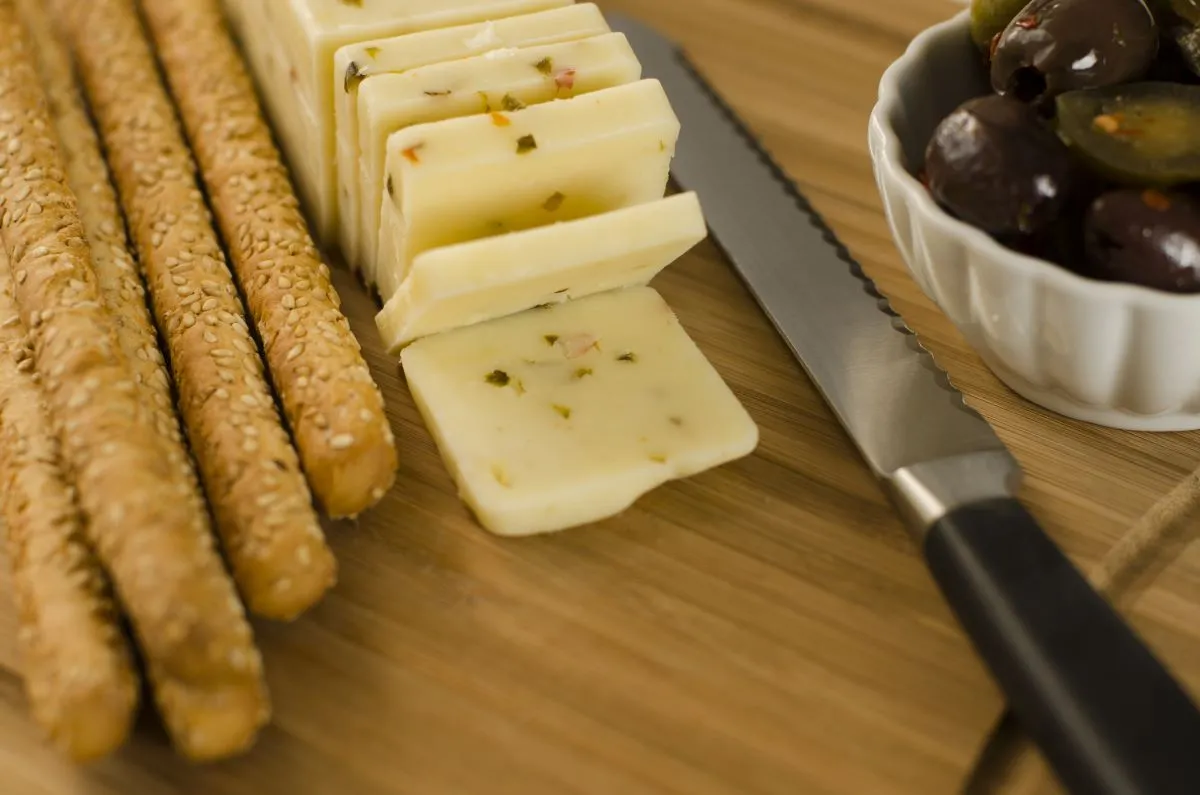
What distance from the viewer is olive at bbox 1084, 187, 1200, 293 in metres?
0.96

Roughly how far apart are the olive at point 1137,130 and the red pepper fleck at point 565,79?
49 cm

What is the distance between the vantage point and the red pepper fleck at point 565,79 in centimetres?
121

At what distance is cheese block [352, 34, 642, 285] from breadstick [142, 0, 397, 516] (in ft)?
0.35

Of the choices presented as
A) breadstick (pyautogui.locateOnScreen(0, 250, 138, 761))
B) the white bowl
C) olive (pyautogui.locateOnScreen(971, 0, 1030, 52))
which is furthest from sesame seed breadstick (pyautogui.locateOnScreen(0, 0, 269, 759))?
olive (pyautogui.locateOnScreen(971, 0, 1030, 52))

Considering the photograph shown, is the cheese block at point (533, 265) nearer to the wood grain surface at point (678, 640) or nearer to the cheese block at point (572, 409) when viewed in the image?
the cheese block at point (572, 409)

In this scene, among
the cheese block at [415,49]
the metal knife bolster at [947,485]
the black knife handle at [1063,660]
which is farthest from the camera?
the cheese block at [415,49]

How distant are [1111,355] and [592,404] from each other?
1.64ft

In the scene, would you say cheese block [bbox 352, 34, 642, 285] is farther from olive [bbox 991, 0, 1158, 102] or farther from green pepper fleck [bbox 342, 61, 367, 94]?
olive [bbox 991, 0, 1158, 102]

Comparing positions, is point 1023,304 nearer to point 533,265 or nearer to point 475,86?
point 533,265

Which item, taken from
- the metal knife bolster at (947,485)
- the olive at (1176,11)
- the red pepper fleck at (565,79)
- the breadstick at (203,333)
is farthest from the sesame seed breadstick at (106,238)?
the olive at (1176,11)

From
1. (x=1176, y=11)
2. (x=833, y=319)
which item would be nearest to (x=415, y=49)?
(x=833, y=319)

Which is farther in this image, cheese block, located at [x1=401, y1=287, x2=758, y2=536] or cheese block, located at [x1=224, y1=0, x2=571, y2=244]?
cheese block, located at [x1=224, y1=0, x2=571, y2=244]

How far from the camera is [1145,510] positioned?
119 centimetres

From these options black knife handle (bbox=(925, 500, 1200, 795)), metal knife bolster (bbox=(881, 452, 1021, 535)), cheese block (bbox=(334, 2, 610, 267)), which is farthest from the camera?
cheese block (bbox=(334, 2, 610, 267))
